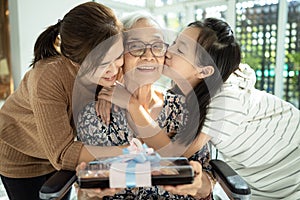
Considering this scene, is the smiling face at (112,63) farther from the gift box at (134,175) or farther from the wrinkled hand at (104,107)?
the gift box at (134,175)

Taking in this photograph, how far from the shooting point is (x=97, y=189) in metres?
0.81

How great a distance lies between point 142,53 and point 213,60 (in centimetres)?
24

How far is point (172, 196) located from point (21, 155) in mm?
552

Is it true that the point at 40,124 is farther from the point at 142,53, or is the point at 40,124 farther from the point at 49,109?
the point at 142,53

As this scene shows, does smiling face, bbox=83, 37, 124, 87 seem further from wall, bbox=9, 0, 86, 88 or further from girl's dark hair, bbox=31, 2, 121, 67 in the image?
wall, bbox=9, 0, 86, 88

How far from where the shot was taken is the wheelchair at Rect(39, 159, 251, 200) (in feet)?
2.72

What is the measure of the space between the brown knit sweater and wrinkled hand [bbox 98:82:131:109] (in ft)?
0.38

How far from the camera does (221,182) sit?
0.93 metres

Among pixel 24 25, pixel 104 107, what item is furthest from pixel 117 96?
pixel 24 25

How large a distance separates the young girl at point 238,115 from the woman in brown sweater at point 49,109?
12.2 inches

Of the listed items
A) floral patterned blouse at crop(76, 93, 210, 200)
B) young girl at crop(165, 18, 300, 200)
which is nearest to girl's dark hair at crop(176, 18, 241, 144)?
young girl at crop(165, 18, 300, 200)

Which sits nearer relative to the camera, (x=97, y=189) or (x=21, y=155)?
(x=97, y=189)

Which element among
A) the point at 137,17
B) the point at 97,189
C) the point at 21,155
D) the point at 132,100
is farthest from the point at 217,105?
the point at 21,155

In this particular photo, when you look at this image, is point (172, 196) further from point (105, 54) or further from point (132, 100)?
point (105, 54)
